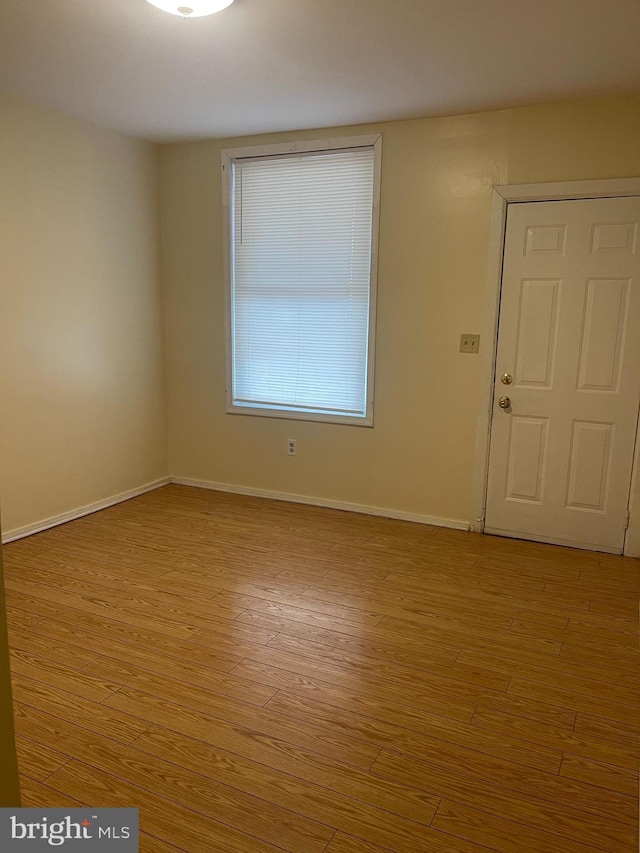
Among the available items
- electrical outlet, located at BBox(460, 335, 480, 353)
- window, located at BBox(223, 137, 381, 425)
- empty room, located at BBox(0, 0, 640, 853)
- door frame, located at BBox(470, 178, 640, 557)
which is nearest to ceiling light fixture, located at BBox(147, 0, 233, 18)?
empty room, located at BBox(0, 0, 640, 853)

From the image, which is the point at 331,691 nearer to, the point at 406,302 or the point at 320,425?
the point at 320,425

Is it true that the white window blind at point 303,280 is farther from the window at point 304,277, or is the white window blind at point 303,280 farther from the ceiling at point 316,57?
the ceiling at point 316,57

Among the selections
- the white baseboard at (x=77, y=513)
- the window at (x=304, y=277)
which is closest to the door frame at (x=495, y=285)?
the window at (x=304, y=277)

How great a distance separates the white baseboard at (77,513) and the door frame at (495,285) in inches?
99.8

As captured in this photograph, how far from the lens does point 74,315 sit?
3.99 metres

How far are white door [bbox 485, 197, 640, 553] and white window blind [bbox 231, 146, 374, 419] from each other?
0.98 metres

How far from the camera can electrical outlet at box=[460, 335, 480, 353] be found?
385 cm

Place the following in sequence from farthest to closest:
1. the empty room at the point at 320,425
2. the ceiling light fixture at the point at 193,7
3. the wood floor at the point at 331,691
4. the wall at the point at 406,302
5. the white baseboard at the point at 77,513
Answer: the white baseboard at the point at 77,513 < the wall at the point at 406,302 < the ceiling light fixture at the point at 193,7 < the empty room at the point at 320,425 < the wood floor at the point at 331,691

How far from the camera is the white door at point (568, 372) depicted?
3467mm

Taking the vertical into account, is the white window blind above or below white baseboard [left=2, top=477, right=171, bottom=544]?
above

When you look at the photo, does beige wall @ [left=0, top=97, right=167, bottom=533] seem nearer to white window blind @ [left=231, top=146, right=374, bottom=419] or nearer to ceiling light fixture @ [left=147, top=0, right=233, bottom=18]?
white window blind @ [left=231, top=146, right=374, bottom=419]

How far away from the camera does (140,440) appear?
4.71m

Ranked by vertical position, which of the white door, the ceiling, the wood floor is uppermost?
the ceiling

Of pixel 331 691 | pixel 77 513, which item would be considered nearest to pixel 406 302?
pixel 331 691
